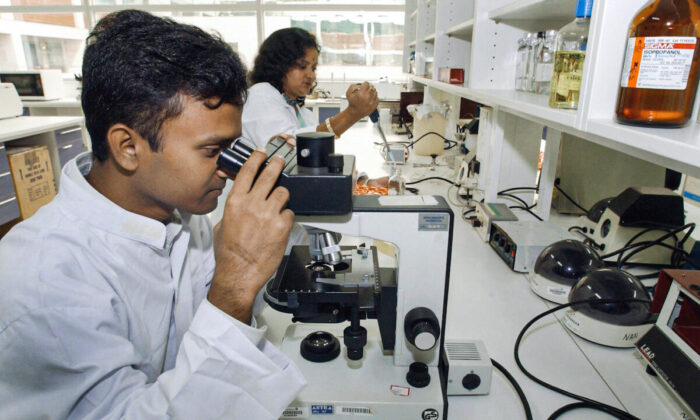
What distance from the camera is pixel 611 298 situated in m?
0.87

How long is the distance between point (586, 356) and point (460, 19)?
1867mm

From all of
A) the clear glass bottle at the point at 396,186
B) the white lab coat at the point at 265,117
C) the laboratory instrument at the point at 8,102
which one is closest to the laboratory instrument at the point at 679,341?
the clear glass bottle at the point at 396,186

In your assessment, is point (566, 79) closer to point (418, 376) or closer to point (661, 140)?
point (661, 140)

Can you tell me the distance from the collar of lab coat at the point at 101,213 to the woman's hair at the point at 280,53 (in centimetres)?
127

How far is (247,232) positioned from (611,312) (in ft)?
2.51

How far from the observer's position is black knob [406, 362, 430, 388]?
0.71m

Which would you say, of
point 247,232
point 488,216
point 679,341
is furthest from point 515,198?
point 247,232

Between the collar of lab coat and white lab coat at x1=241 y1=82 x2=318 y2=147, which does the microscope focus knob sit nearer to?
the collar of lab coat

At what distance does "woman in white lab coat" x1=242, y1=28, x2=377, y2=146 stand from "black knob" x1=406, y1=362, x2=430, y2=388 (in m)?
1.20

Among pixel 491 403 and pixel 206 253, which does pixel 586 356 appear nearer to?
pixel 491 403

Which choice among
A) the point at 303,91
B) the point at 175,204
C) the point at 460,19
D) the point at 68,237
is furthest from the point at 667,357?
the point at 460,19

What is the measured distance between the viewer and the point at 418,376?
0.71 meters

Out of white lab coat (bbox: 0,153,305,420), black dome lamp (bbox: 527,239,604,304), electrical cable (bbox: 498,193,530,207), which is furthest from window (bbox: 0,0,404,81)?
white lab coat (bbox: 0,153,305,420)

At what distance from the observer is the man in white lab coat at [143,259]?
0.53 m
